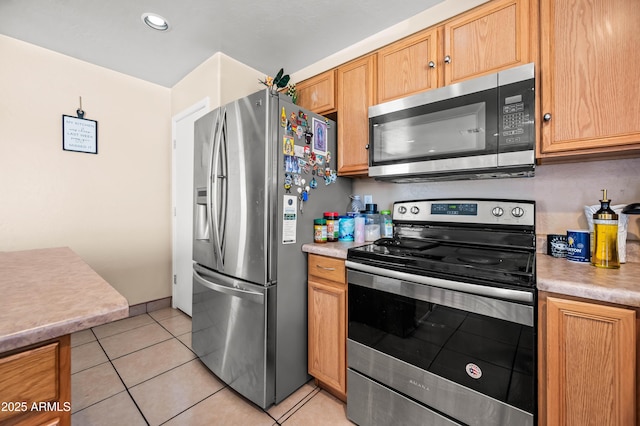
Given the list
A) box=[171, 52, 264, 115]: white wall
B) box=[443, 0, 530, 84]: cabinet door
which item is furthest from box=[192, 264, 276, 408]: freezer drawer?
box=[443, 0, 530, 84]: cabinet door

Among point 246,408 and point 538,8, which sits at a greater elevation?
point 538,8

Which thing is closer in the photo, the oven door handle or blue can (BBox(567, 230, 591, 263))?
the oven door handle

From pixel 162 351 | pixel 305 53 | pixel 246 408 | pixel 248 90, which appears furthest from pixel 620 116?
pixel 162 351

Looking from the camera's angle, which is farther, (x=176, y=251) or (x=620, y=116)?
(x=176, y=251)

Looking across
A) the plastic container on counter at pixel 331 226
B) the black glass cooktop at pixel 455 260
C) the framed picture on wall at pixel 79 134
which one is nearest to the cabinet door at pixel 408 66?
the plastic container on counter at pixel 331 226

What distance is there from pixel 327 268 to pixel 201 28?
1.94 meters

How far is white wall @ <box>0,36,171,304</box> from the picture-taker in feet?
7.09

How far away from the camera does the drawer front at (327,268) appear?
4.96ft

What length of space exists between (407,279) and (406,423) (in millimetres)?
667

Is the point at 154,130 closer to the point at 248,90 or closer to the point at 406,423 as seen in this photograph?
the point at 248,90

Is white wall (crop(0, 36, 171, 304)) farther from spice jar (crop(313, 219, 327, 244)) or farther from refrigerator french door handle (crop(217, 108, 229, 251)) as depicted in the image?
spice jar (crop(313, 219, 327, 244))

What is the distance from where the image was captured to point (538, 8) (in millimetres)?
1254

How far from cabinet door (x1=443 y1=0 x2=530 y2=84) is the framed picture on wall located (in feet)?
9.83

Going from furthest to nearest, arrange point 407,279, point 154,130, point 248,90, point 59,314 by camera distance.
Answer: point 154,130
point 248,90
point 407,279
point 59,314
